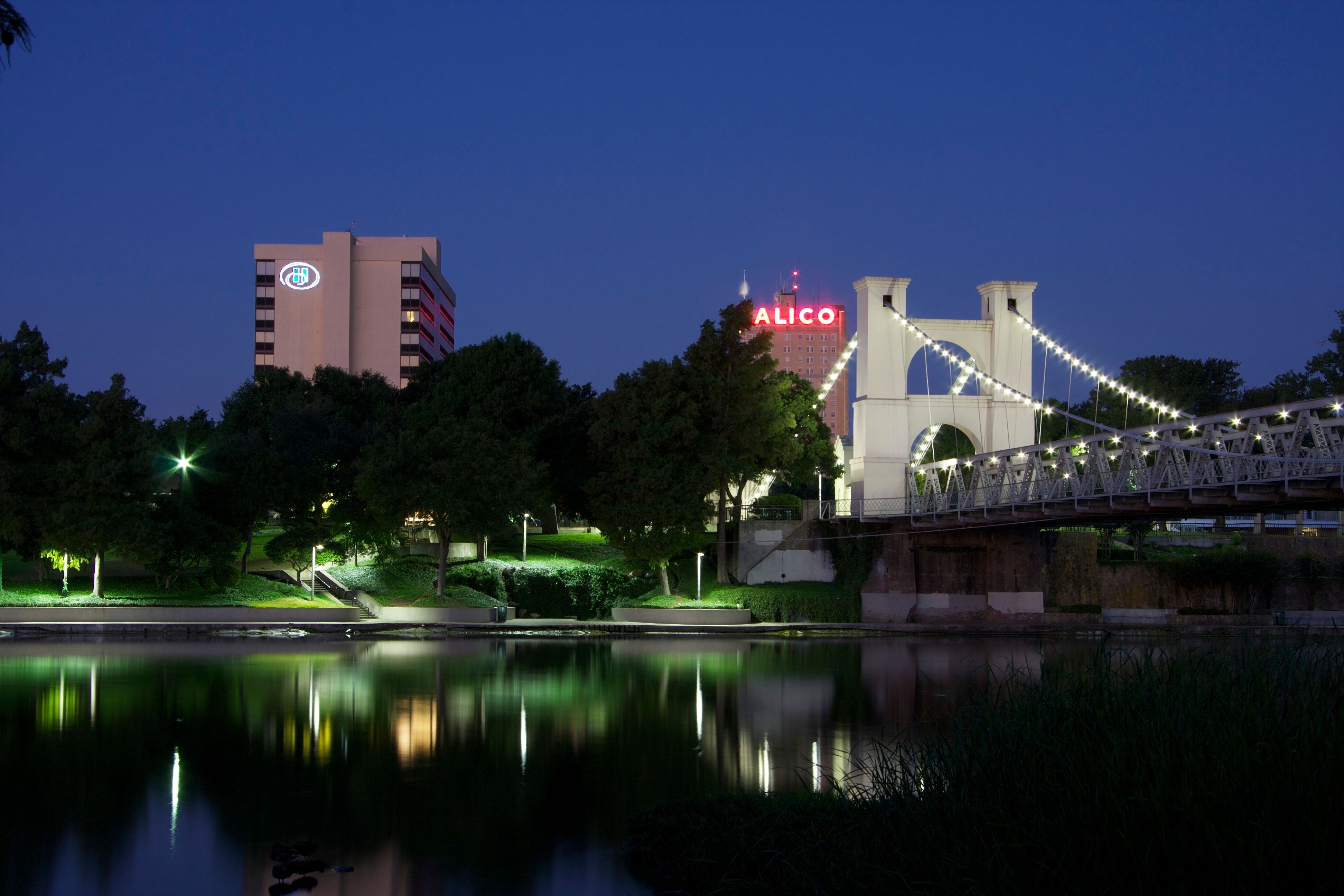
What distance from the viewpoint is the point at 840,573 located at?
4409 cm

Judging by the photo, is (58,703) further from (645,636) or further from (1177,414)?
(1177,414)

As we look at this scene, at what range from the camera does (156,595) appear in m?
37.6

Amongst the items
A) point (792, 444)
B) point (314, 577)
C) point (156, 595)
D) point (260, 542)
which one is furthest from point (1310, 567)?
point (260, 542)

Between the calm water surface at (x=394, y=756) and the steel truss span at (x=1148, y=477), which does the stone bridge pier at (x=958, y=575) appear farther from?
the calm water surface at (x=394, y=756)

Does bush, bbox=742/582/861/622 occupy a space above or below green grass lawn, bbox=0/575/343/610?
below

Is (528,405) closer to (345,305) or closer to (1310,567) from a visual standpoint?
(1310,567)

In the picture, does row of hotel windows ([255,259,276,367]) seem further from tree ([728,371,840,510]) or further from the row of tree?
tree ([728,371,840,510])

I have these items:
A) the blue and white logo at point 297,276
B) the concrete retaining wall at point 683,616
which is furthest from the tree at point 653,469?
the blue and white logo at point 297,276

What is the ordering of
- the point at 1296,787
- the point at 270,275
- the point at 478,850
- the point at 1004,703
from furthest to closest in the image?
the point at 270,275 → the point at 478,850 → the point at 1004,703 → the point at 1296,787

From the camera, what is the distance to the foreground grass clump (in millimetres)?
5781

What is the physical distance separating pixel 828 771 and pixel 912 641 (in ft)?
81.7

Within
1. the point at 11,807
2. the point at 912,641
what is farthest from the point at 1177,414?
the point at 11,807

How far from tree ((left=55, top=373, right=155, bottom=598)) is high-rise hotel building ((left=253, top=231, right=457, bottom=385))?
219 ft

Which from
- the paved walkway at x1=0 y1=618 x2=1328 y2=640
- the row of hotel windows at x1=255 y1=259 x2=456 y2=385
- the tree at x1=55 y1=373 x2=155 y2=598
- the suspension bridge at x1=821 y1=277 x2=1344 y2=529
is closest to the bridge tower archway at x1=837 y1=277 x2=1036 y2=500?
the suspension bridge at x1=821 y1=277 x2=1344 y2=529
